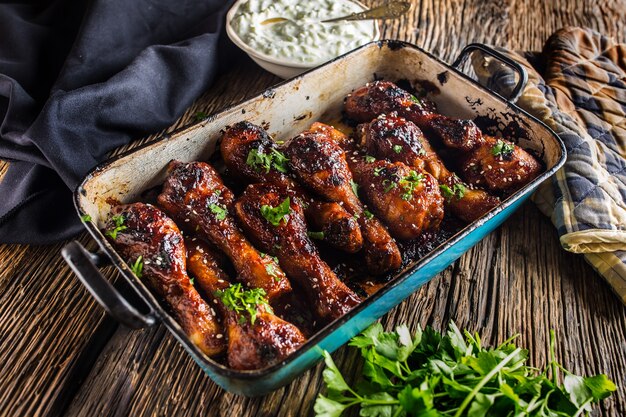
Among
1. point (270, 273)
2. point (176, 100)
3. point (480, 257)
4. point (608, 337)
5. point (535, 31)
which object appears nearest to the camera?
point (270, 273)

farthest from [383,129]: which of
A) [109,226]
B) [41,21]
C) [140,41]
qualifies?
[41,21]

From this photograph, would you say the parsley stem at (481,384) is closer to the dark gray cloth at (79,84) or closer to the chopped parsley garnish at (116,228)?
the chopped parsley garnish at (116,228)

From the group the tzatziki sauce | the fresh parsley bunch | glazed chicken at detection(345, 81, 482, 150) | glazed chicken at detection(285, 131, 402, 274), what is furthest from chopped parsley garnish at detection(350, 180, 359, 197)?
the tzatziki sauce

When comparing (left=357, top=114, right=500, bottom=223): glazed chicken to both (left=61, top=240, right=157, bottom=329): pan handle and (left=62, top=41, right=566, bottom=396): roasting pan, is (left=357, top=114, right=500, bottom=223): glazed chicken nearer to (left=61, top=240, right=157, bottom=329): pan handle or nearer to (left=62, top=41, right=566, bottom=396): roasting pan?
(left=62, top=41, right=566, bottom=396): roasting pan

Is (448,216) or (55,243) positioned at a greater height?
(448,216)

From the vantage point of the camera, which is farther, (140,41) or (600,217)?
(140,41)

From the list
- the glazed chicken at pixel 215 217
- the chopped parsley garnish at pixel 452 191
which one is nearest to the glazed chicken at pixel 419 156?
the chopped parsley garnish at pixel 452 191

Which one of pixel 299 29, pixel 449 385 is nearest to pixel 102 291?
pixel 449 385

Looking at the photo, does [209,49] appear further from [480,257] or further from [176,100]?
[480,257]
